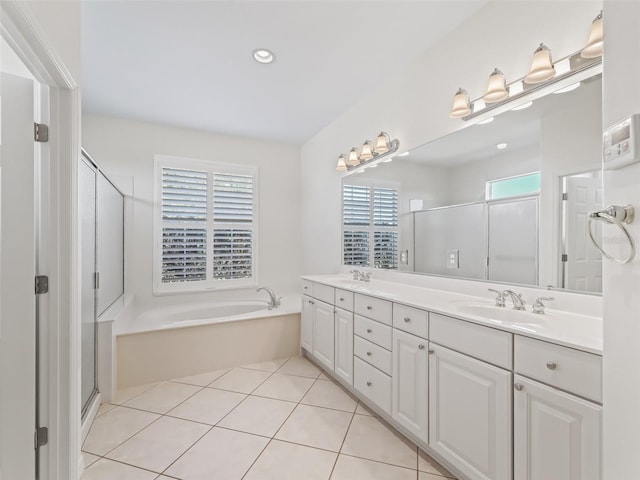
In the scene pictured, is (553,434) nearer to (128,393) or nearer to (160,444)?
(160,444)

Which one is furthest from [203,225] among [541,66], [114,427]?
[541,66]

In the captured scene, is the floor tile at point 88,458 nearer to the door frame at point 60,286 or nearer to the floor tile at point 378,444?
the door frame at point 60,286

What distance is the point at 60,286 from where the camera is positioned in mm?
1330

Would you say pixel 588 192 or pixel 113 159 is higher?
pixel 113 159

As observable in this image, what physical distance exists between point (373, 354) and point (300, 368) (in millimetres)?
1099

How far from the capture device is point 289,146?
4238 mm

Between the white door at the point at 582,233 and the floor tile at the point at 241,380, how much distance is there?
7.50 ft

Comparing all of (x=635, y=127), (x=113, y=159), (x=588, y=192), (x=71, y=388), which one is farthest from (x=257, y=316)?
(x=635, y=127)

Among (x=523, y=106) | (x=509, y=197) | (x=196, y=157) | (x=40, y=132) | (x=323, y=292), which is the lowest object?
(x=323, y=292)

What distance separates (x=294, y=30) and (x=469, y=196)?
1.60m

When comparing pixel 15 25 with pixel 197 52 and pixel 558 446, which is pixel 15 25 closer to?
pixel 197 52

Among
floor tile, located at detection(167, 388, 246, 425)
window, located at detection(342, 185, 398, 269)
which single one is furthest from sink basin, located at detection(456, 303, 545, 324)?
Answer: floor tile, located at detection(167, 388, 246, 425)

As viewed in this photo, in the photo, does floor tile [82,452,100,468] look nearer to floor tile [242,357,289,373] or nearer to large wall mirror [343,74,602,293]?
floor tile [242,357,289,373]

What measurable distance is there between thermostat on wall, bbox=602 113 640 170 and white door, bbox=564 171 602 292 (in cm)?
69
